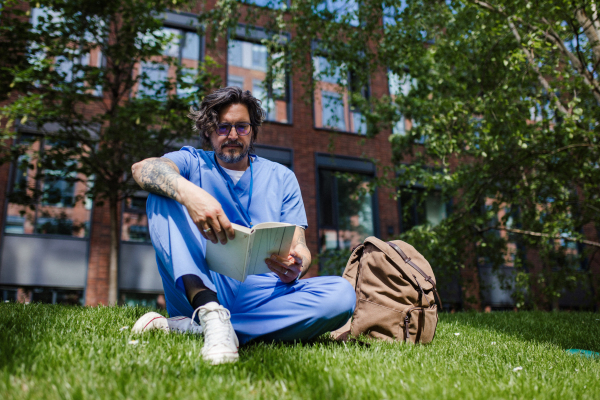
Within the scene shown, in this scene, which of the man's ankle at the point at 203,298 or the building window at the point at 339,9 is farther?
the building window at the point at 339,9

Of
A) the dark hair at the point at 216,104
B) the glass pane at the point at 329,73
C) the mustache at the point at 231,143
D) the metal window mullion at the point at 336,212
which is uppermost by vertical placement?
the glass pane at the point at 329,73

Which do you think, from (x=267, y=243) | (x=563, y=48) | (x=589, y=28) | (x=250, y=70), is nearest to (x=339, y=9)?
(x=563, y=48)

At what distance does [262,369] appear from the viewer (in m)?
1.88

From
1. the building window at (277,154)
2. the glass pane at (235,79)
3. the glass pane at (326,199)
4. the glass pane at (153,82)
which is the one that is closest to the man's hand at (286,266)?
the glass pane at (153,82)

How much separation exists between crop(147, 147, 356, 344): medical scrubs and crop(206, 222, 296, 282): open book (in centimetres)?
14

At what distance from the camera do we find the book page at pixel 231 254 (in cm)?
202

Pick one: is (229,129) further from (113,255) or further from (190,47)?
(190,47)

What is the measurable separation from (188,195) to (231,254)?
0.35m

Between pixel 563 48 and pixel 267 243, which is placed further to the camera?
pixel 563 48

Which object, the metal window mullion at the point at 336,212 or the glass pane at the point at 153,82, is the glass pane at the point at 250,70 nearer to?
the glass pane at the point at 153,82

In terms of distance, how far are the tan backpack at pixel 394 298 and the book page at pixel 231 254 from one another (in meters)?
1.17

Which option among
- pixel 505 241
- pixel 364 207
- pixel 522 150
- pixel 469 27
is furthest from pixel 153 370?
pixel 364 207

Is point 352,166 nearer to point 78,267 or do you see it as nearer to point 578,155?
point 578,155

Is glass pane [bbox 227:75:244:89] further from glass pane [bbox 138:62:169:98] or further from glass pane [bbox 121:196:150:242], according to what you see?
glass pane [bbox 121:196:150:242]
